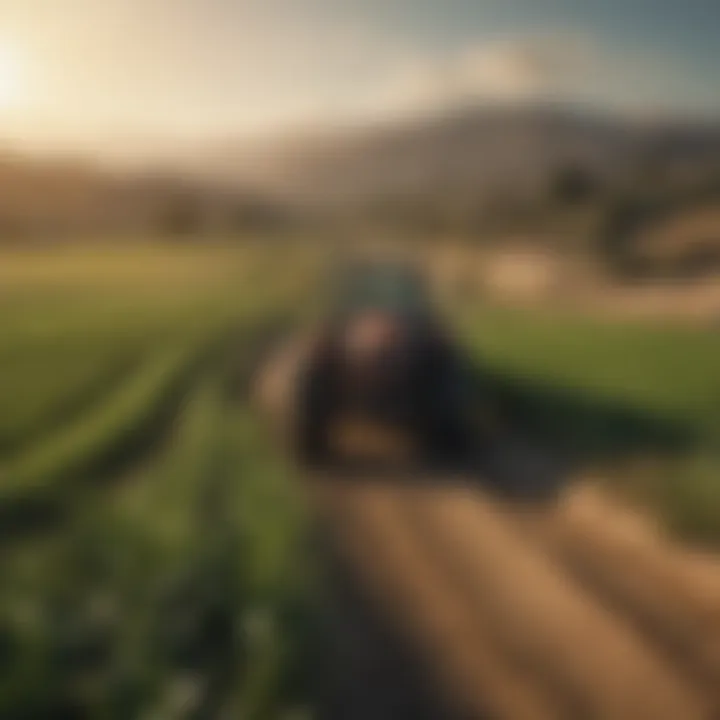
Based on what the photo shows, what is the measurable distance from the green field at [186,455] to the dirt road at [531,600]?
0.09m

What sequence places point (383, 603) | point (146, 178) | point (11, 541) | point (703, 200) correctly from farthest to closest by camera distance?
1. point (703, 200)
2. point (146, 178)
3. point (383, 603)
4. point (11, 541)

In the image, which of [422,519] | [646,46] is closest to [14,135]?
[422,519]

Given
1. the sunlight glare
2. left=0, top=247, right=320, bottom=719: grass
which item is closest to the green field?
left=0, top=247, right=320, bottom=719: grass

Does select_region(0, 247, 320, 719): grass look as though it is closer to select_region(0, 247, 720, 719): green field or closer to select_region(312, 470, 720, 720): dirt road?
select_region(0, 247, 720, 719): green field

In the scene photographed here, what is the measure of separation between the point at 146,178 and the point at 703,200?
1026 mm

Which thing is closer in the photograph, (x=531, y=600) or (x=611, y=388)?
(x=531, y=600)

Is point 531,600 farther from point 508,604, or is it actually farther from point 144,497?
point 144,497

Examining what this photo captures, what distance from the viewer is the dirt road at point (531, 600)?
1.30 meters

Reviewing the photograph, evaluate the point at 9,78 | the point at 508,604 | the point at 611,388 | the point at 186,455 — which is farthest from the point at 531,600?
the point at 9,78

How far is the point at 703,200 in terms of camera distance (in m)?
1.65

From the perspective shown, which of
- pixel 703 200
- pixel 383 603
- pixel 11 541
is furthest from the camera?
pixel 703 200

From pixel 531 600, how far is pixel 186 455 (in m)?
0.60

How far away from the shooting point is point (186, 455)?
4.56ft

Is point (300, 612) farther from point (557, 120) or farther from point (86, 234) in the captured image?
point (557, 120)
